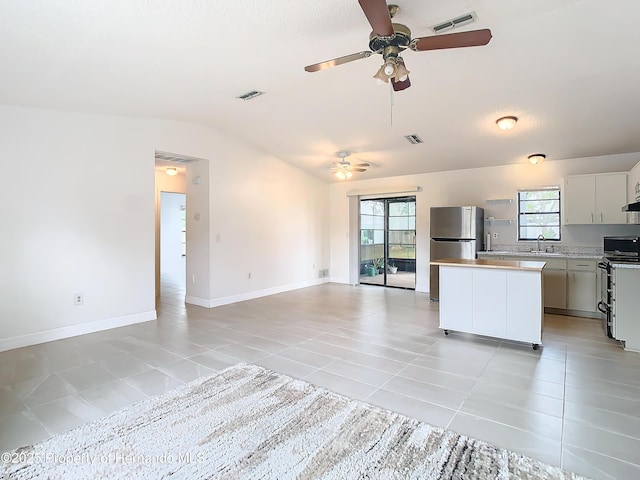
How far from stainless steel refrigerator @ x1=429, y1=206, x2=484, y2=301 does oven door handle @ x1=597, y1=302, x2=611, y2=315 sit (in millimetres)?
1784

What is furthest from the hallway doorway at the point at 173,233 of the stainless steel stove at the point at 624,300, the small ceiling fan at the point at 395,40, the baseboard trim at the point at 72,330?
the stainless steel stove at the point at 624,300

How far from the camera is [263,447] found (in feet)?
6.47

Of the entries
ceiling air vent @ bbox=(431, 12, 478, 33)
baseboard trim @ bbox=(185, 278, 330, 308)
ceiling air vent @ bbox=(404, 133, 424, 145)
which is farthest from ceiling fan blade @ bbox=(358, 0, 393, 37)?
baseboard trim @ bbox=(185, 278, 330, 308)

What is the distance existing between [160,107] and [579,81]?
461cm

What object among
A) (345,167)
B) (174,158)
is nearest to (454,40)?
(345,167)

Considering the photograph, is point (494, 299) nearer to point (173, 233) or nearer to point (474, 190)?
point (474, 190)

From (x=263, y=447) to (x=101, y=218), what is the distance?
3.71m

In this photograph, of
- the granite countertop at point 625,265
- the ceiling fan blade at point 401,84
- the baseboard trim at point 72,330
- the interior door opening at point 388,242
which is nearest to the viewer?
the ceiling fan blade at point 401,84

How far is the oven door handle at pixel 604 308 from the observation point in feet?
13.1

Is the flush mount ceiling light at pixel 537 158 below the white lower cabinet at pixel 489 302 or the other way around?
the other way around

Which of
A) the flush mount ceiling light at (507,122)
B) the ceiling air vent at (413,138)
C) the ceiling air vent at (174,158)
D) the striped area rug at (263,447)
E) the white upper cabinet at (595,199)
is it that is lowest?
the striped area rug at (263,447)

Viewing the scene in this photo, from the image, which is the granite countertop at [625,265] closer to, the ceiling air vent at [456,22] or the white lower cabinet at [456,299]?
the white lower cabinet at [456,299]

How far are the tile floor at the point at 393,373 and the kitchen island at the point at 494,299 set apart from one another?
0.52 feet

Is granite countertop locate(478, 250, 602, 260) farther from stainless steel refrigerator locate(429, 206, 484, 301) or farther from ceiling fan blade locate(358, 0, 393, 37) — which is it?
ceiling fan blade locate(358, 0, 393, 37)
